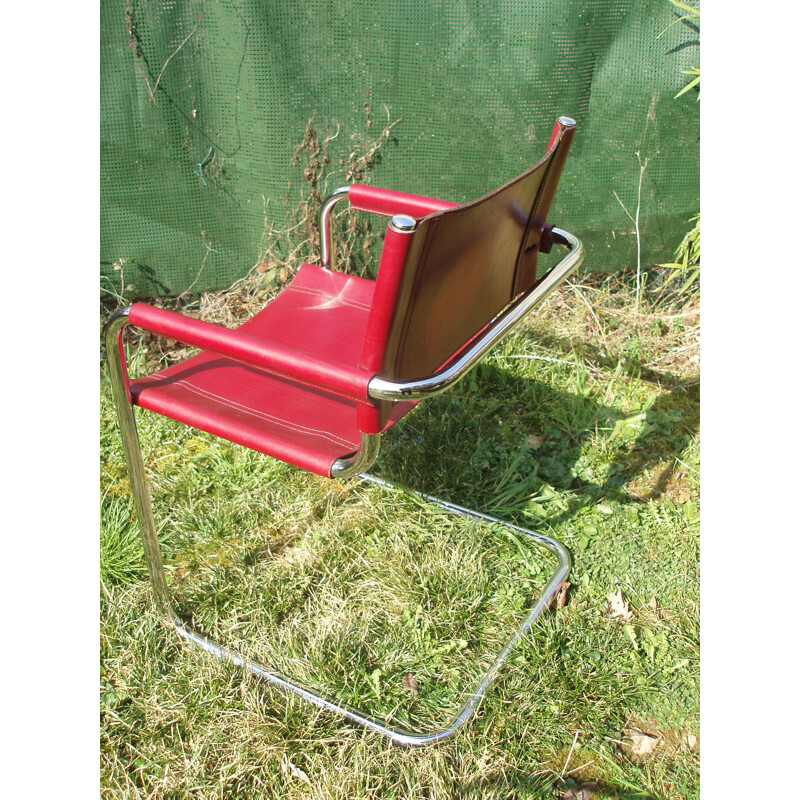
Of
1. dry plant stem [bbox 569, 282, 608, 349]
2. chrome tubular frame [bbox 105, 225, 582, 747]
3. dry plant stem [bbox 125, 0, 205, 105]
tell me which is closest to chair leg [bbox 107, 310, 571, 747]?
chrome tubular frame [bbox 105, 225, 582, 747]

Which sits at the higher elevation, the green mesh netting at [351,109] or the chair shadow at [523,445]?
the green mesh netting at [351,109]

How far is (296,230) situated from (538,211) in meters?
1.54

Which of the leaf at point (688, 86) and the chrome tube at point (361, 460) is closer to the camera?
the chrome tube at point (361, 460)

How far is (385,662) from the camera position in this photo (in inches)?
62.2

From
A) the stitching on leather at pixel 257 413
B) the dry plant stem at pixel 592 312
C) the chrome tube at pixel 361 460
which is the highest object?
the chrome tube at pixel 361 460

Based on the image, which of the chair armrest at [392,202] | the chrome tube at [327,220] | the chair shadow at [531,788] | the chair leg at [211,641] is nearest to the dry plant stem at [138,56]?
the chrome tube at [327,220]

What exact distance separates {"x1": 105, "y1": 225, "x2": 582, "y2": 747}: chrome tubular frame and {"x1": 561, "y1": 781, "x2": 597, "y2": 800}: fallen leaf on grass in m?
0.23

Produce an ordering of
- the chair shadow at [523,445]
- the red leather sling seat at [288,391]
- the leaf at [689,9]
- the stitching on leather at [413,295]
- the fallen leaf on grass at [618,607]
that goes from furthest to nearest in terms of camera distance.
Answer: the leaf at [689,9]
the chair shadow at [523,445]
the fallen leaf on grass at [618,607]
the red leather sling seat at [288,391]
the stitching on leather at [413,295]

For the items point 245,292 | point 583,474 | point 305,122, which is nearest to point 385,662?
point 583,474

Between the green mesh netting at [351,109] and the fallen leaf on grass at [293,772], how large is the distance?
73.2 inches

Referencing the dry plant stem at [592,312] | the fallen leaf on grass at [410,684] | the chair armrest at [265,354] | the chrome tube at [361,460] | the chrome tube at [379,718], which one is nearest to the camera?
the chair armrest at [265,354]

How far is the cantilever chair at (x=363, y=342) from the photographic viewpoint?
1065 millimetres

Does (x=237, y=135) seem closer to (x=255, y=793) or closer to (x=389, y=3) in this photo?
(x=389, y=3)

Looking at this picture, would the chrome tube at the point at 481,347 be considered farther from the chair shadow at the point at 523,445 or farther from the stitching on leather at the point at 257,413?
the chair shadow at the point at 523,445
